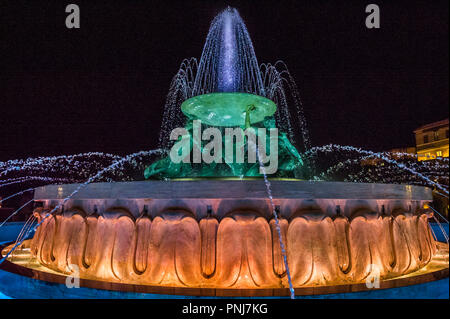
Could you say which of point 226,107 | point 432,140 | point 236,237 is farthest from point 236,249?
point 432,140

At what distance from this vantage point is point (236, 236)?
4215 mm

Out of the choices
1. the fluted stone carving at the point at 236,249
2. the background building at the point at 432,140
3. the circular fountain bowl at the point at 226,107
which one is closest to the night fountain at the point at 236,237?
→ the fluted stone carving at the point at 236,249

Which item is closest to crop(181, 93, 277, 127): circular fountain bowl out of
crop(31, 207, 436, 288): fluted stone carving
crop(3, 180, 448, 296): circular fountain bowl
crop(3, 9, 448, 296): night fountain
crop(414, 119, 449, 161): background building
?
crop(3, 9, 448, 296): night fountain

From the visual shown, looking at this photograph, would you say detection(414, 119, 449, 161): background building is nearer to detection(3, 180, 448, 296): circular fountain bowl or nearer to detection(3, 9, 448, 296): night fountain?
detection(3, 9, 448, 296): night fountain

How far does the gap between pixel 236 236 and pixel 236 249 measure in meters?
0.16

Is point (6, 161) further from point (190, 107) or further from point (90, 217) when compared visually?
point (90, 217)

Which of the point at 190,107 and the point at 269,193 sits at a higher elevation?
the point at 190,107

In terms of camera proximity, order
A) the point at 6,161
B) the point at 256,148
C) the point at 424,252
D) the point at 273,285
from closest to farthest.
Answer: the point at 273,285, the point at 424,252, the point at 256,148, the point at 6,161

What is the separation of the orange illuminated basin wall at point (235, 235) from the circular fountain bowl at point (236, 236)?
0.01m

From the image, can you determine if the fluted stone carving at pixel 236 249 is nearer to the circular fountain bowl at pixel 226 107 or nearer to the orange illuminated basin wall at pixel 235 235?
the orange illuminated basin wall at pixel 235 235

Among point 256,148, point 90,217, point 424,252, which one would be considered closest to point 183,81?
point 256,148
